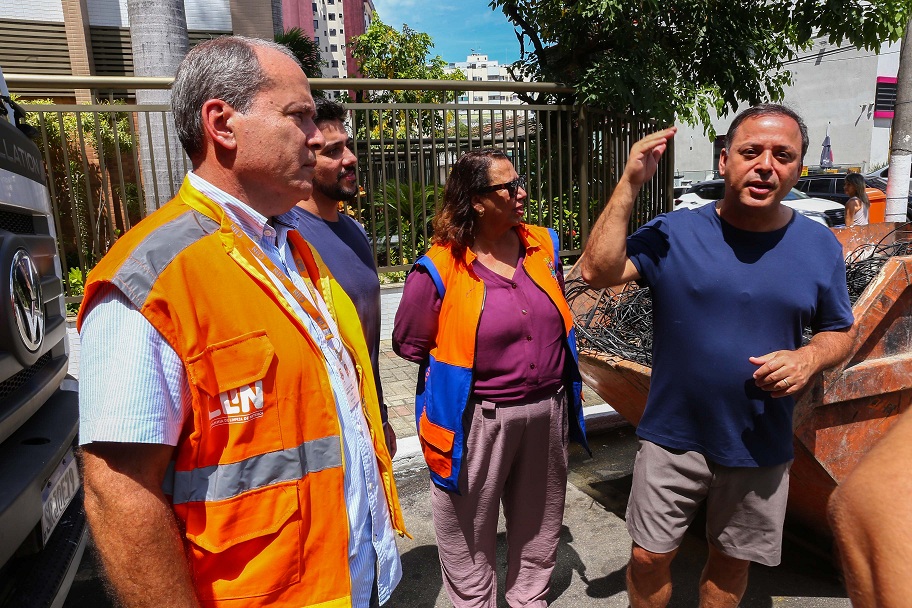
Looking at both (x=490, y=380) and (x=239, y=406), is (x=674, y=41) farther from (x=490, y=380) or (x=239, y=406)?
(x=239, y=406)

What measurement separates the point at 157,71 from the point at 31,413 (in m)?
4.42

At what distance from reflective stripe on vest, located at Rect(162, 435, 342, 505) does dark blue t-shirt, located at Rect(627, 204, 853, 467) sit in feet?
5.18

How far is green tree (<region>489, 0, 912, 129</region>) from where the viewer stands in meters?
6.64

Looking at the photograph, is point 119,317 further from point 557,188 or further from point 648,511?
point 557,188

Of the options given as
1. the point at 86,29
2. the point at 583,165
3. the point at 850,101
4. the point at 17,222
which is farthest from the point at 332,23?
the point at 17,222

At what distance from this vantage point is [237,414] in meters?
1.28

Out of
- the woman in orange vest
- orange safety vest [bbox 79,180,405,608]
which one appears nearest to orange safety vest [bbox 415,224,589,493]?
the woman in orange vest

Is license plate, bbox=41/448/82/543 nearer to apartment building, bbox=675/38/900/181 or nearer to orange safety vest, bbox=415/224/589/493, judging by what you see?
orange safety vest, bbox=415/224/589/493

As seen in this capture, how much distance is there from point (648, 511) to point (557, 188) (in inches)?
211

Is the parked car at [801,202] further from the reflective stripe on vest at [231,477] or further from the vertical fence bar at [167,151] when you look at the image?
the reflective stripe on vest at [231,477]

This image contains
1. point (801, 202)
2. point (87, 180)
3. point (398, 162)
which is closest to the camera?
point (87, 180)

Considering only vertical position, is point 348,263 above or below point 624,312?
above

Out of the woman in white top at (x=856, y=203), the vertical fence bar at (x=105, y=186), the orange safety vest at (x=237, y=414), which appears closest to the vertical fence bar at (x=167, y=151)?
the vertical fence bar at (x=105, y=186)

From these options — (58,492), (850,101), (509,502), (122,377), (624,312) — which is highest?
(850,101)
